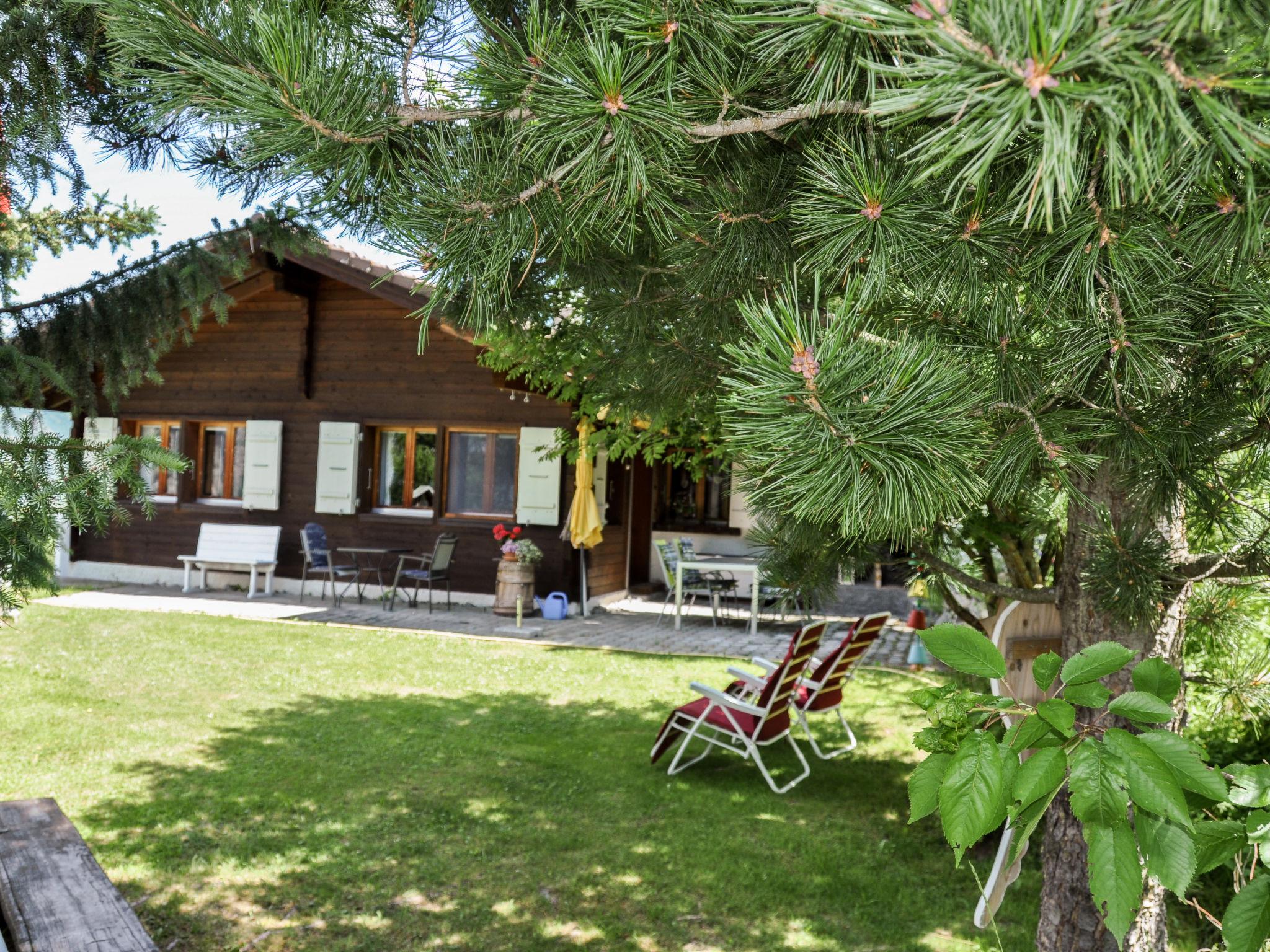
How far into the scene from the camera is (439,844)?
13.9 feet

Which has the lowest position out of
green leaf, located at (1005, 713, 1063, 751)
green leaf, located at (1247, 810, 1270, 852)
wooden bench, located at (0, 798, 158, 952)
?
wooden bench, located at (0, 798, 158, 952)

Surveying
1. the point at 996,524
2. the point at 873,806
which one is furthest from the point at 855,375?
the point at 873,806

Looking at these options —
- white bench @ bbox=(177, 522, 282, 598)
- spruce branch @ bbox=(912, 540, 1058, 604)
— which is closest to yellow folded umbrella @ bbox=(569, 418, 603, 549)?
white bench @ bbox=(177, 522, 282, 598)

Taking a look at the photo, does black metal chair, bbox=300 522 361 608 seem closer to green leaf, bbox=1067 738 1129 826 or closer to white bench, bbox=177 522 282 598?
white bench, bbox=177 522 282 598

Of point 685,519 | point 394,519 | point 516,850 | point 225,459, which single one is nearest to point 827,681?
point 516,850

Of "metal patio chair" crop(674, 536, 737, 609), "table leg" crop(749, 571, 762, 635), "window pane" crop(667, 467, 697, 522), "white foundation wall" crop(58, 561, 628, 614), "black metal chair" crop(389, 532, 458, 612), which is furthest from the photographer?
"window pane" crop(667, 467, 697, 522)

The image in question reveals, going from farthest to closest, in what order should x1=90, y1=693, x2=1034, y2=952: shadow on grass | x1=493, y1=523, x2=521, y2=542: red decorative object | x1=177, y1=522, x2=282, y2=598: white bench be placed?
x1=177, y1=522, x2=282, y2=598: white bench
x1=493, y1=523, x2=521, y2=542: red decorative object
x1=90, y1=693, x2=1034, y2=952: shadow on grass

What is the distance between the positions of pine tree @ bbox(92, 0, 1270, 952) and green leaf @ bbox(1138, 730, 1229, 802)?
17cm

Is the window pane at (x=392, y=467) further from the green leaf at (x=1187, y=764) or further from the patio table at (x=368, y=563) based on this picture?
the green leaf at (x=1187, y=764)

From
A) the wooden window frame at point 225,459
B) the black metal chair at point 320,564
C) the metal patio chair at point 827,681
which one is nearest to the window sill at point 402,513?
the black metal chair at point 320,564

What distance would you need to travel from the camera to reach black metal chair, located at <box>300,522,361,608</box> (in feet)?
39.2

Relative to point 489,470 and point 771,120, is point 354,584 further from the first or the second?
point 771,120

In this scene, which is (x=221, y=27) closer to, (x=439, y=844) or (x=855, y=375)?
(x=855, y=375)

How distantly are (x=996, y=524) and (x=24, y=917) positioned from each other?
11.4ft
